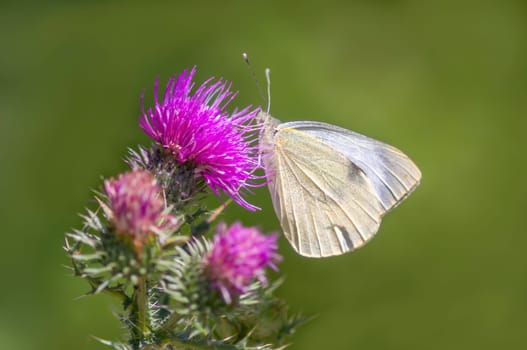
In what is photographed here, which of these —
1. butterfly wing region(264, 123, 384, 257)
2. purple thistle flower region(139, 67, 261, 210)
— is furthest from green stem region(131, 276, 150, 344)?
butterfly wing region(264, 123, 384, 257)

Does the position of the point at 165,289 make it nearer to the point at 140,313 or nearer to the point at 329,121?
the point at 140,313

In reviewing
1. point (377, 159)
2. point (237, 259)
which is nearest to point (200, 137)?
point (237, 259)

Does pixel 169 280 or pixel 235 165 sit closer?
pixel 169 280

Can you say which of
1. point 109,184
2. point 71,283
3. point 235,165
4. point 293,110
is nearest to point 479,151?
point 293,110

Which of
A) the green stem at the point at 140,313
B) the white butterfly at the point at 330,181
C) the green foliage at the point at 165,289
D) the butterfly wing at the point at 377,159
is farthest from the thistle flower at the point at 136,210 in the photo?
the butterfly wing at the point at 377,159

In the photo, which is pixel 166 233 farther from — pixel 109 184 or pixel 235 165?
pixel 235 165

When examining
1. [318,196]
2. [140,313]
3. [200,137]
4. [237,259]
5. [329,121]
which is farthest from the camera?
[329,121]

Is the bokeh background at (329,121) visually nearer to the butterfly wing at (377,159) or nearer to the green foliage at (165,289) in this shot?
the butterfly wing at (377,159)
